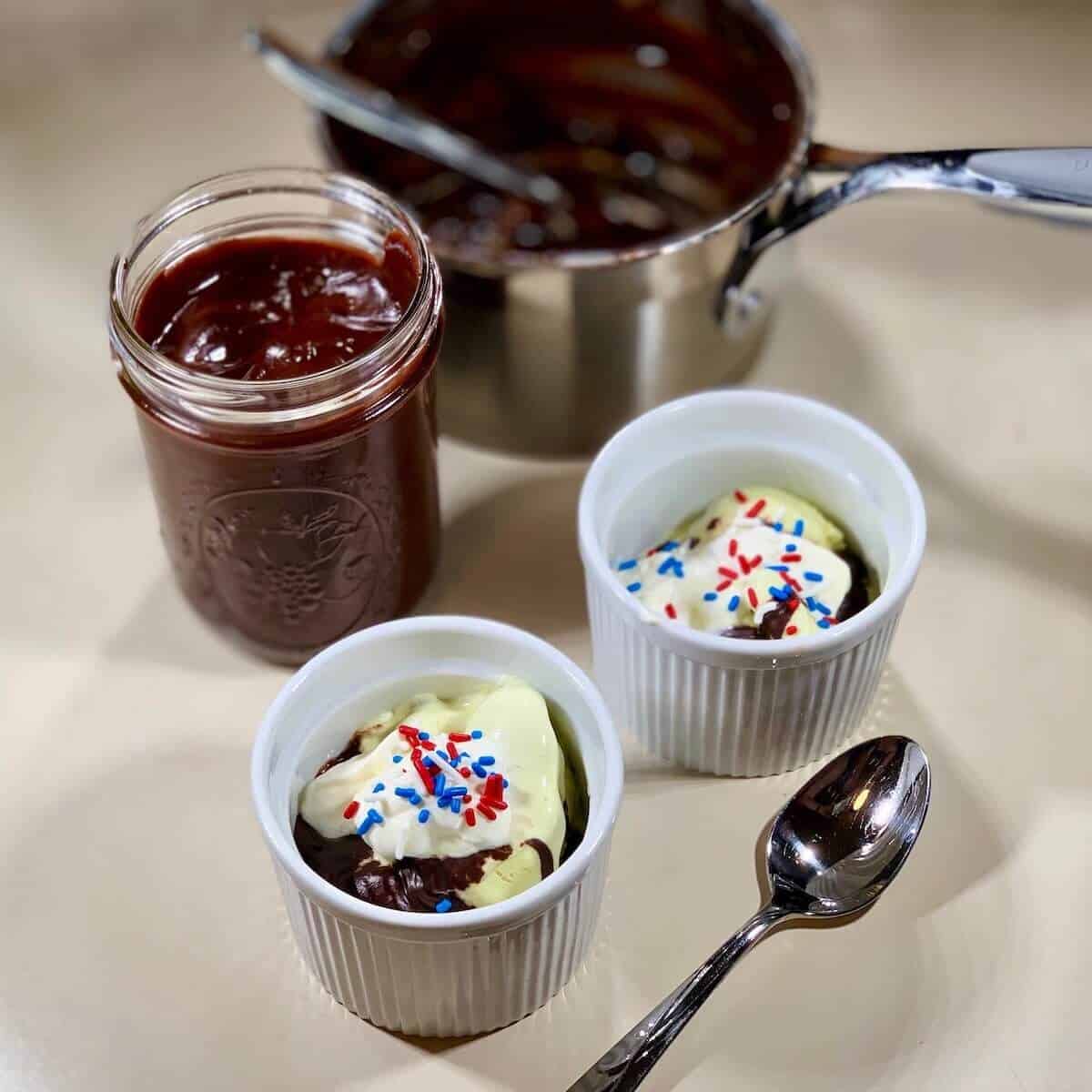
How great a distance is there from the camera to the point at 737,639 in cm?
101

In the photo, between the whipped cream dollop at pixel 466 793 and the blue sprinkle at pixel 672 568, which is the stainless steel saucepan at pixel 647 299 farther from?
the whipped cream dollop at pixel 466 793

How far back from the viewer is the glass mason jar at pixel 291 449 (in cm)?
100

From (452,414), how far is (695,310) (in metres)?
0.24

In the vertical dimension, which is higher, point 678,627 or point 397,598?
point 678,627

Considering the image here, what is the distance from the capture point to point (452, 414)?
4.35 ft

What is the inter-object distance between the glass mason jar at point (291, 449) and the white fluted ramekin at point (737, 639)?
147 mm

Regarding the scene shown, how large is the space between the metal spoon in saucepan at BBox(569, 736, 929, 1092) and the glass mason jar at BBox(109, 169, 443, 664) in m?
0.36

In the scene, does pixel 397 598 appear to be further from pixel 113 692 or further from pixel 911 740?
pixel 911 740

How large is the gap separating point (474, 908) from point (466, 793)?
74 millimetres

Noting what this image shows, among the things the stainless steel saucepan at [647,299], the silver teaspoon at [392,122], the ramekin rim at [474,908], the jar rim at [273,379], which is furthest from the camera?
the silver teaspoon at [392,122]

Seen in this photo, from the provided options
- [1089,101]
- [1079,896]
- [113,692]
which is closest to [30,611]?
[113,692]

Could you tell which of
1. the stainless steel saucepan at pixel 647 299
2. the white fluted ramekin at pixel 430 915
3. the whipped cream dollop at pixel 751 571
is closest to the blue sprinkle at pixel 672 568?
the whipped cream dollop at pixel 751 571

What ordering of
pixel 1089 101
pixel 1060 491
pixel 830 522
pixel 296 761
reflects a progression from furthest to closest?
pixel 1089 101 → pixel 1060 491 → pixel 830 522 → pixel 296 761

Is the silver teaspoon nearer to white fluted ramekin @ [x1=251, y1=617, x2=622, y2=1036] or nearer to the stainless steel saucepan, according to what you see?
the stainless steel saucepan
